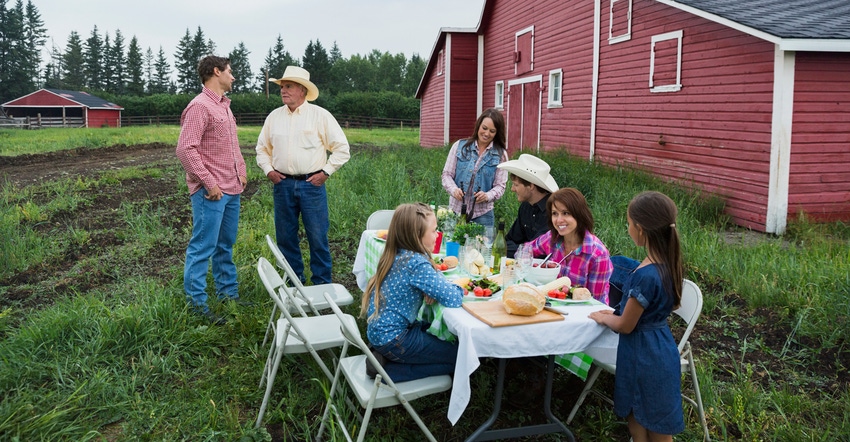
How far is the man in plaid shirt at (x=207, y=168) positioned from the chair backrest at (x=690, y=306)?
11.4ft

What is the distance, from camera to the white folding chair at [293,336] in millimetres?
3650

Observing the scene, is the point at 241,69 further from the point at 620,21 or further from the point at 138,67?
the point at 620,21

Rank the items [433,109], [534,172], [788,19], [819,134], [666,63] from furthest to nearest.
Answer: [433,109]
[666,63]
[788,19]
[819,134]
[534,172]

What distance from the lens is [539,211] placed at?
4781mm

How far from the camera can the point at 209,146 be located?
17.2 feet

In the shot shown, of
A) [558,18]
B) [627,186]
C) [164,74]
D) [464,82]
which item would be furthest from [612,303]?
[164,74]

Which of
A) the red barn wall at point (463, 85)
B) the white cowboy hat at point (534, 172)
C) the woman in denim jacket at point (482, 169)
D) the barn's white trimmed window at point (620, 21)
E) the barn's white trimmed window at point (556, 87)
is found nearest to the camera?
the white cowboy hat at point (534, 172)

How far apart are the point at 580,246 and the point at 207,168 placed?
3134mm

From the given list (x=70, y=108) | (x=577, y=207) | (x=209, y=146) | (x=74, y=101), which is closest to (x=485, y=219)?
(x=577, y=207)

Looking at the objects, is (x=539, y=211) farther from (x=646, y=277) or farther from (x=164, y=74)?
(x=164, y=74)

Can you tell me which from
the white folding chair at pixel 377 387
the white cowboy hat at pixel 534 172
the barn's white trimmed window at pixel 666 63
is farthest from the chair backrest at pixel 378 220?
the barn's white trimmed window at pixel 666 63

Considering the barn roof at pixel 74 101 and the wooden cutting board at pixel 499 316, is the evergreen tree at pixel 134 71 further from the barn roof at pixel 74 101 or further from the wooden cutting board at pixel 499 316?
the wooden cutting board at pixel 499 316

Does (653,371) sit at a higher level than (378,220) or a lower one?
lower

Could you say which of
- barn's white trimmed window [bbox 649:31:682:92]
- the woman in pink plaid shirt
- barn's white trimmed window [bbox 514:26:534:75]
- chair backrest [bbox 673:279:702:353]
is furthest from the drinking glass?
barn's white trimmed window [bbox 514:26:534:75]
